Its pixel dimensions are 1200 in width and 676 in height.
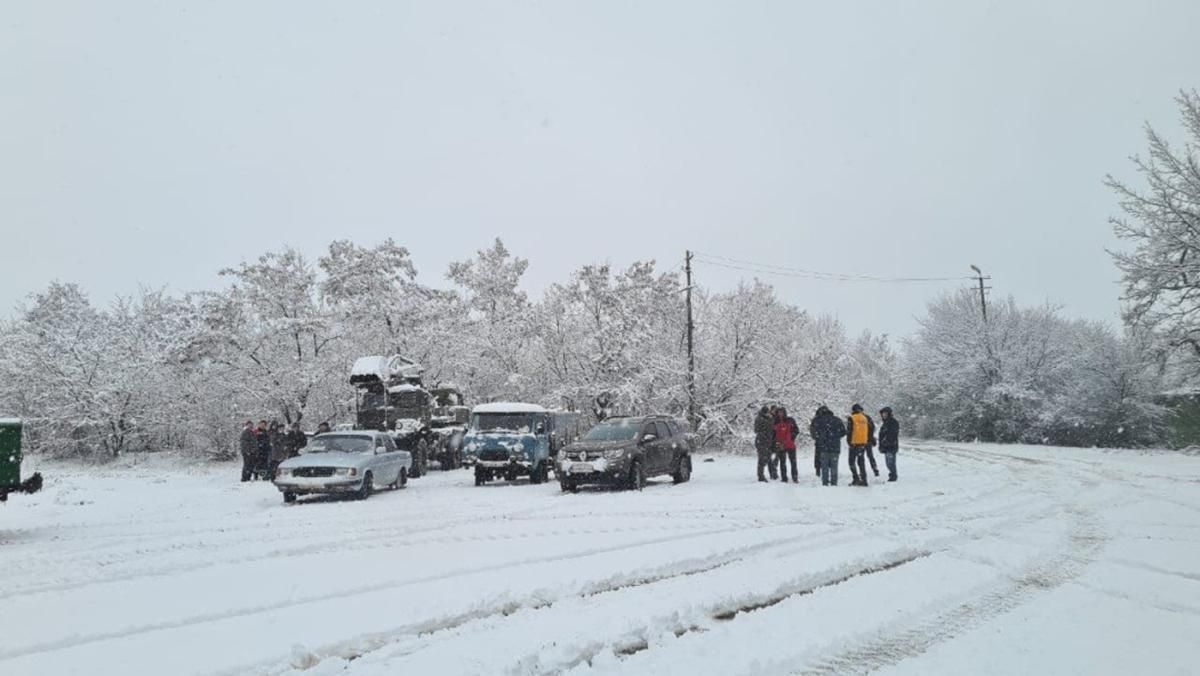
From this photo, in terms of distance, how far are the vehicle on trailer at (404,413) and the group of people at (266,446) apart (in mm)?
3067

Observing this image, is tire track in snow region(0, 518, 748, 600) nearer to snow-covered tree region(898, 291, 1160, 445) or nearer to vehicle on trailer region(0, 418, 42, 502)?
vehicle on trailer region(0, 418, 42, 502)

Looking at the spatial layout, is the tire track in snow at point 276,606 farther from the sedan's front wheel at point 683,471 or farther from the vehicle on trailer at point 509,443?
the vehicle on trailer at point 509,443

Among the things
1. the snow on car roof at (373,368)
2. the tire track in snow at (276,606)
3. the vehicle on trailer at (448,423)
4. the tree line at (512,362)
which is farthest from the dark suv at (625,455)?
the tree line at (512,362)

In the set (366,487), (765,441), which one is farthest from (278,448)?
(765,441)

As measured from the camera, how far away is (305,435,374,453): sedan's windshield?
17250mm

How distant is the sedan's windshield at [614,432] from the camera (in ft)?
58.7

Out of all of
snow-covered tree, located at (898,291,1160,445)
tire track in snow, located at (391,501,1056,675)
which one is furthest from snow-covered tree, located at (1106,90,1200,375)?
tire track in snow, located at (391,501,1056,675)

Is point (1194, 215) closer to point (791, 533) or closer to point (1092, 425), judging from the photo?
point (1092, 425)

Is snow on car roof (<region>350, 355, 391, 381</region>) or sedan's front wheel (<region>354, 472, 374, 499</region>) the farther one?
snow on car roof (<region>350, 355, 391, 381</region>)

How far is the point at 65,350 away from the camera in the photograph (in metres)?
38.8

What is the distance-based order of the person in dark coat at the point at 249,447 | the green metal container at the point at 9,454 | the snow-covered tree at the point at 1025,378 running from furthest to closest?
the snow-covered tree at the point at 1025,378 → the person in dark coat at the point at 249,447 → the green metal container at the point at 9,454

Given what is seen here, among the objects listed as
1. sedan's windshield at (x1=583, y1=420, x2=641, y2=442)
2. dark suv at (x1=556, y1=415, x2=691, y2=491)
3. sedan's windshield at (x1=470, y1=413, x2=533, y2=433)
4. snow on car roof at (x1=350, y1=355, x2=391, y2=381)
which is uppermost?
snow on car roof at (x1=350, y1=355, x2=391, y2=381)

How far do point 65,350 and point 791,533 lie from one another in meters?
40.6

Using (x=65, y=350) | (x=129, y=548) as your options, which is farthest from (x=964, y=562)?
(x=65, y=350)
